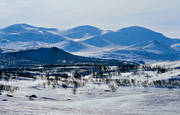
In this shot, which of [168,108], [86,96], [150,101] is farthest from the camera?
[86,96]

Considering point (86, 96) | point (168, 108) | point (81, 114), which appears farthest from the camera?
point (86, 96)

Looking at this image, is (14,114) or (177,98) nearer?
(14,114)

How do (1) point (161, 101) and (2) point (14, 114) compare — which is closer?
(2) point (14, 114)

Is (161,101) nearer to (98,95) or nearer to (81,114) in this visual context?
(81,114)

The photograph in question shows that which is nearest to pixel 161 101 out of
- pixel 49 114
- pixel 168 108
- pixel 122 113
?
pixel 168 108

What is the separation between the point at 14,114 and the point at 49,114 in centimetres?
927

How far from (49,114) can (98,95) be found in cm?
11183

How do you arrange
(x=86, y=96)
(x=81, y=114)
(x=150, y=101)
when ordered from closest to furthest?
(x=81, y=114)
(x=150, y=101)
(x=86, y=96)

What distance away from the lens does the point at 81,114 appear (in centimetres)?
7606

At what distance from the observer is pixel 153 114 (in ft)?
286

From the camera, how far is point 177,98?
120 meters

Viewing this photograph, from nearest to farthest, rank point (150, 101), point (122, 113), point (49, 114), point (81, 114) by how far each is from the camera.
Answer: point (49, 114) < point (81, 114) < point (122, 113) < point (150, 101)

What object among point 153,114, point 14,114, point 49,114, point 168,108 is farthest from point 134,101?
point 14,114

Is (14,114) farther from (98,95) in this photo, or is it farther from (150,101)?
(98,95)
